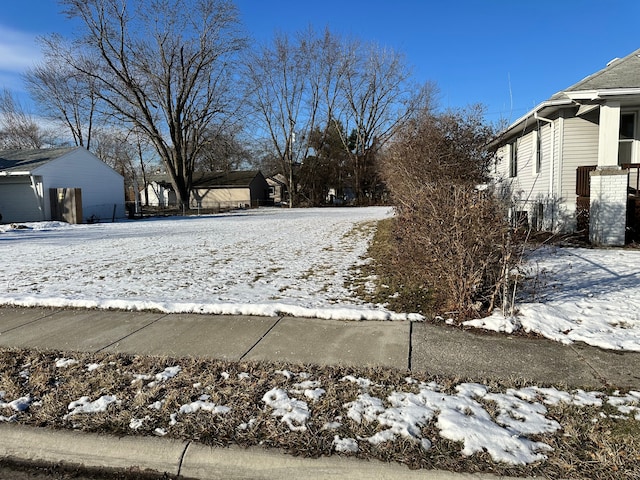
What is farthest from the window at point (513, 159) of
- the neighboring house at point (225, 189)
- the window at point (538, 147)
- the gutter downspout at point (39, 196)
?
the neighboring house at point (225, 189)

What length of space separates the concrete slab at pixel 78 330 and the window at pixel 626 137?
1279cm

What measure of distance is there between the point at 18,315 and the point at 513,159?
17.0 m

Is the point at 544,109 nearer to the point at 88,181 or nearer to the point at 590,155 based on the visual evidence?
the point at 590,155

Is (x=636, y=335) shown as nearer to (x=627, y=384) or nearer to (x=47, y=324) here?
(x=627, y=384)

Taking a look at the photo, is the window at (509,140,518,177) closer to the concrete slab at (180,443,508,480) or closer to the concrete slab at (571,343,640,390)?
the concrete slab at (571,343,640,390)

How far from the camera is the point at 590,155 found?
38.0 ft

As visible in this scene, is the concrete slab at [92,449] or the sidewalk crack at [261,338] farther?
the sidewalk crack at [261,338]

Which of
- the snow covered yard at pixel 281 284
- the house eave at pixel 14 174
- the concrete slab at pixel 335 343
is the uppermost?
the house eave at pixel 14 174

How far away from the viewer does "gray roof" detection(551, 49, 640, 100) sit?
32.5 ft

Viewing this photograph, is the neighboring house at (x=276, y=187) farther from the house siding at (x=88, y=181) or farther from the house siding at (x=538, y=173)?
the house siding at (x=538, y=173)

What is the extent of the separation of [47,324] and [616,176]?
11.4 meters

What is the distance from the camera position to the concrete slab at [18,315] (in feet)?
17.0

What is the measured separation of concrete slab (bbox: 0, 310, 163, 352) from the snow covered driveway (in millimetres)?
319

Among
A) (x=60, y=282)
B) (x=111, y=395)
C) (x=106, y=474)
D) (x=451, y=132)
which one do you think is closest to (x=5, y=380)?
(x=111, y=395)
